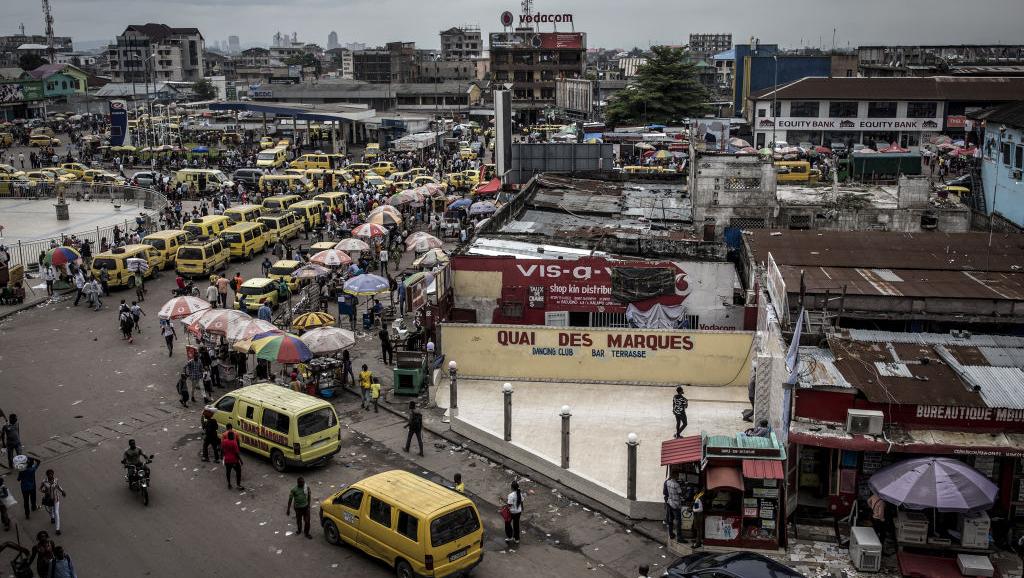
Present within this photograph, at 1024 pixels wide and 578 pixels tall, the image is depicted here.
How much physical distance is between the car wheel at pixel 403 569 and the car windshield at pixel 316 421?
4762 millimetres

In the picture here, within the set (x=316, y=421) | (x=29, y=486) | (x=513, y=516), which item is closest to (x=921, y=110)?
(x=316, y=421)

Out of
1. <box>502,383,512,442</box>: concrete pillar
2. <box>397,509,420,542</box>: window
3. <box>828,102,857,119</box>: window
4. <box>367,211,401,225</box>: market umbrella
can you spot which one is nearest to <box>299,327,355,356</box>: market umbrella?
<box>502,383,512,442</box>: concrete pillar

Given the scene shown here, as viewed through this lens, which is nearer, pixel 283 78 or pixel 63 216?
pixel 63 216

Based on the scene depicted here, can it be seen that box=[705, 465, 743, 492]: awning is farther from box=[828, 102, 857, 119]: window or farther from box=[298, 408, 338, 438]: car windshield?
box=[828, 102, 857, 119]: window

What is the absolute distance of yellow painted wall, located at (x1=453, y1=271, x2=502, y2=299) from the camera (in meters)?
25.9

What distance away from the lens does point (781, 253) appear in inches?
969

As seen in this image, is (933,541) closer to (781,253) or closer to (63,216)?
(781,253)

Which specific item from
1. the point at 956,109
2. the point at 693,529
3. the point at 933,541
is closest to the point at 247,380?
the point at 693,529

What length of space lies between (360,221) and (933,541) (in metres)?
35.0

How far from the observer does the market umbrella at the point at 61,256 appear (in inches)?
1356

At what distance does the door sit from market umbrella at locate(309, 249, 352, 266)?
10446 millimetres

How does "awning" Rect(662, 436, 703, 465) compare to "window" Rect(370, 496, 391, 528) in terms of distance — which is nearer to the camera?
"window" Rect(370, 496, 391, 528)

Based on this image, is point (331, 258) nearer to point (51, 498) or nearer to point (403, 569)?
point (51, 498)

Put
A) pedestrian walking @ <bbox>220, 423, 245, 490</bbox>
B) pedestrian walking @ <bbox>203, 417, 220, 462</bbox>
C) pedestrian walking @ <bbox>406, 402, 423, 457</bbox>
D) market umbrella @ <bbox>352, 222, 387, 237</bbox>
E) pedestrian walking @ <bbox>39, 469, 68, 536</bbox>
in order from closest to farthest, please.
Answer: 1. pedestrian walking @ <bbox>39, 469, 68, 536</bbox>
2. pedestrian walking @ <bbox>220, 423, 245, 490</bbox>
3. pedestrian walking @ <bbox>203, 417, 220, 462</bbox>
4. pedestrian walking @ <bbox>406, 402, 423, 457</bbox>
5. market umbrella @ <bbox>352, 222, 387, 237</bbox>
